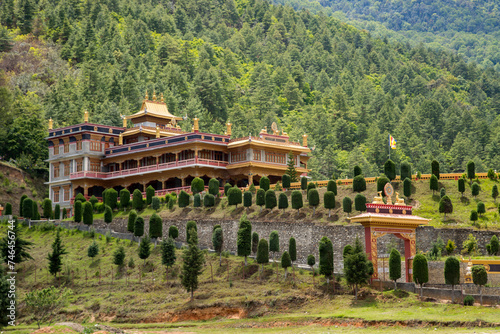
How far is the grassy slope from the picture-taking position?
2015 inches

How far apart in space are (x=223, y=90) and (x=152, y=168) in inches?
2569

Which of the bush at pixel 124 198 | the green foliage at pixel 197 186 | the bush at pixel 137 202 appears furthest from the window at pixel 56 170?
the green foliage at pixel 197 186

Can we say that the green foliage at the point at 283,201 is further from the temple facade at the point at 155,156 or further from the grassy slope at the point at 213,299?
the temple facade at the point at 155,156

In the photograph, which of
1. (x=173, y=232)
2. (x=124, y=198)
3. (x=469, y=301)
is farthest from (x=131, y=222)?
(x=469, y=301)

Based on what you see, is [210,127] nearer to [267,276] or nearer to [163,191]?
[163,191]

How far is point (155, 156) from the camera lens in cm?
9438

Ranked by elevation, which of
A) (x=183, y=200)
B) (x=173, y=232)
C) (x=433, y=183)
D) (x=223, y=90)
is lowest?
(x=173, y=232)

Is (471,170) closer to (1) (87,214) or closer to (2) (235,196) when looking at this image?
(2) (235,196)

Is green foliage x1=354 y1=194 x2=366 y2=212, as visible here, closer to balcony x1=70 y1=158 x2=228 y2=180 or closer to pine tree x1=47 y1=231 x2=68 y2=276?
balcony x1=70 y1=158 x2=228 y2=180

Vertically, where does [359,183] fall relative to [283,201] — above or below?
above

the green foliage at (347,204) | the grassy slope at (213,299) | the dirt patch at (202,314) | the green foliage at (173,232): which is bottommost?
the dirt patch at (202,314)

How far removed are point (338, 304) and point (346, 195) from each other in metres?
20.1

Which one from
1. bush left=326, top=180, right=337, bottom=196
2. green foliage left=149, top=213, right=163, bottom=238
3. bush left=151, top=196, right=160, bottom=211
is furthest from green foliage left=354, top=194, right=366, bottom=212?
bush left=151, top=196, right=160, bottom=211

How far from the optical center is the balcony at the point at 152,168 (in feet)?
291
